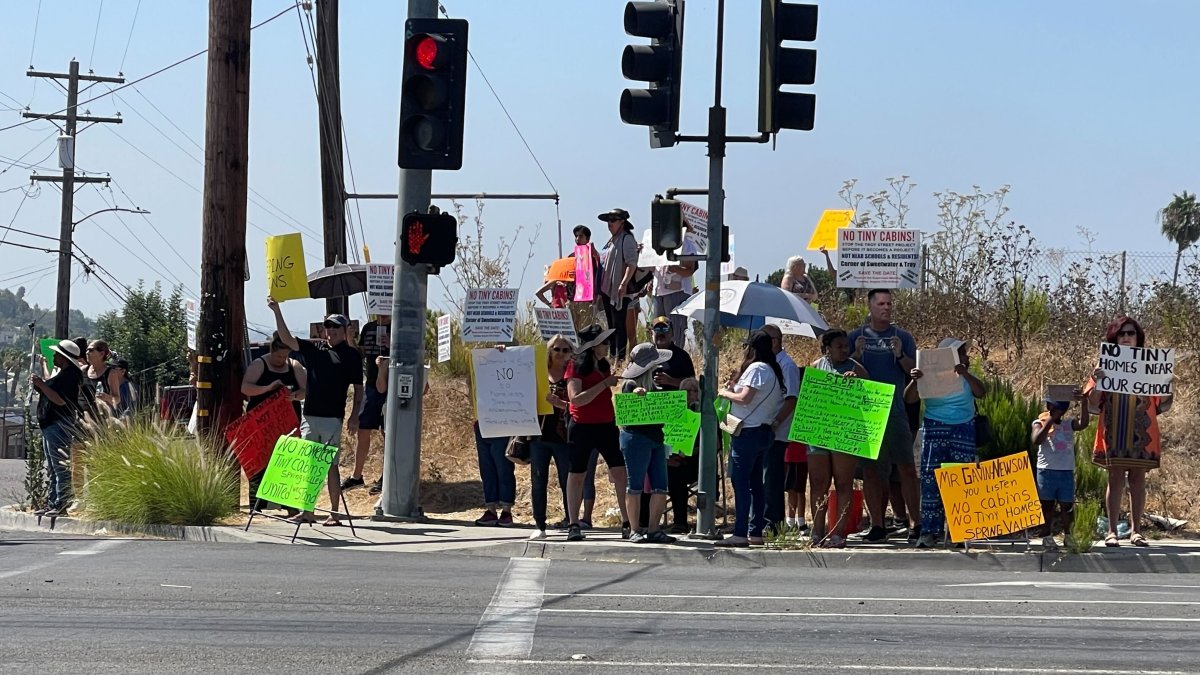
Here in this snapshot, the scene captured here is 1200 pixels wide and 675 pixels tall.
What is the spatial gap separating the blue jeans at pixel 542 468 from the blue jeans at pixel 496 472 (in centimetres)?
49

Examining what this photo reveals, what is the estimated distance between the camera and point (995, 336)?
19.8m

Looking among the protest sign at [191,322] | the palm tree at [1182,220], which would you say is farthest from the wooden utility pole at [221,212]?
the palm tree at [1182,220]

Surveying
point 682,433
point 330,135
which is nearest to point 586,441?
point 682,433

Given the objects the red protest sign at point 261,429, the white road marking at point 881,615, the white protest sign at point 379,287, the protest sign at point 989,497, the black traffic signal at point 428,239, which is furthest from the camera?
the white protest sign at point 379,287

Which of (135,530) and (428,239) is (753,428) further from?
(135,530)

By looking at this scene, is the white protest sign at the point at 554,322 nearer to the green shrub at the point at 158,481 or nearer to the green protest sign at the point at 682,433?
the green protest sign at the point at 682,433

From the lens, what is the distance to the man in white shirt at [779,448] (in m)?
13.2

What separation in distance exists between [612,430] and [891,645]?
17.5 ft

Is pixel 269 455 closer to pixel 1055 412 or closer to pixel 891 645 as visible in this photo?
pixel 1055 412

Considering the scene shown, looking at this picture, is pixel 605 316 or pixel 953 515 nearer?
pixel 953 515

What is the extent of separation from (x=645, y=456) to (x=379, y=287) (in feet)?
16.2

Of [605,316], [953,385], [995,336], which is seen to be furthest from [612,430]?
[995,336]

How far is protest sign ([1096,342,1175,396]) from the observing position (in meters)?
12.7

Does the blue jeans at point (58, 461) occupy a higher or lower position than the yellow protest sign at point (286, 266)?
lower
